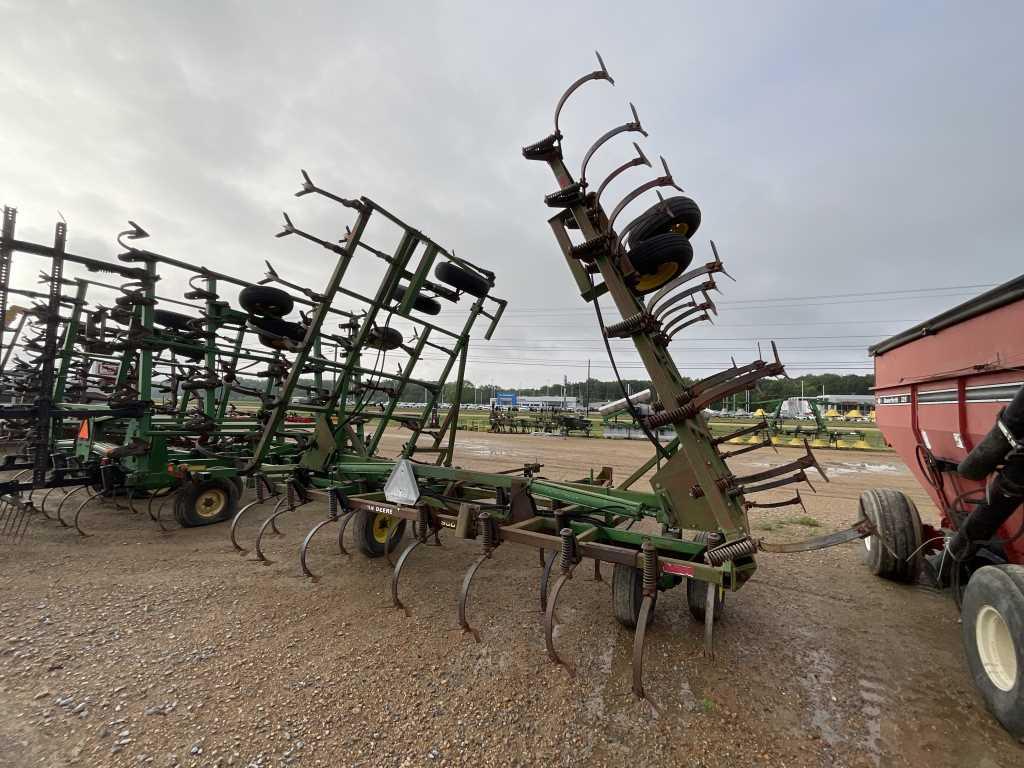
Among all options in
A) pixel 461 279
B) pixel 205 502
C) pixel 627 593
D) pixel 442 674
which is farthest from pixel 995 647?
pixel 205 502

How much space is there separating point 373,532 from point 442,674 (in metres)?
2.50

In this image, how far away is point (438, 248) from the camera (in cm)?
529

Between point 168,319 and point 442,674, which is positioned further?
point 168,319

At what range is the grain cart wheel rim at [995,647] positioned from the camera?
253 centimetres

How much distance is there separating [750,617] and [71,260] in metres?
9.06

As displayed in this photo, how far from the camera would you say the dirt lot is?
2.33m

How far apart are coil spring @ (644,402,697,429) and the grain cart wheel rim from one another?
6.35 ft

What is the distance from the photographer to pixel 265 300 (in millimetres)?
5324

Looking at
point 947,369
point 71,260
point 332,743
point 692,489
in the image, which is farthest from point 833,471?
point 71,260

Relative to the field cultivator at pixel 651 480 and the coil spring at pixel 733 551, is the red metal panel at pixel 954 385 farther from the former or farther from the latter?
the coil spring at pixel 733 551

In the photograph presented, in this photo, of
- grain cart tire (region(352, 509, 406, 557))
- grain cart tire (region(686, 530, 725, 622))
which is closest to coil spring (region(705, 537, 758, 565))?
grain cart tire (region(686, 530, 725, 622))

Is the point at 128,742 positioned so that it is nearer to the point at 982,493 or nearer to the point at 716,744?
the point at 716,744

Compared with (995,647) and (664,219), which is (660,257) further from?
(995,647)

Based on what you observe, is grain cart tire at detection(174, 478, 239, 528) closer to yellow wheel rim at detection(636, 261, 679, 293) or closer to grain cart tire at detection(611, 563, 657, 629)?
grain cart tire at detection(611, 563, 657, 629)
